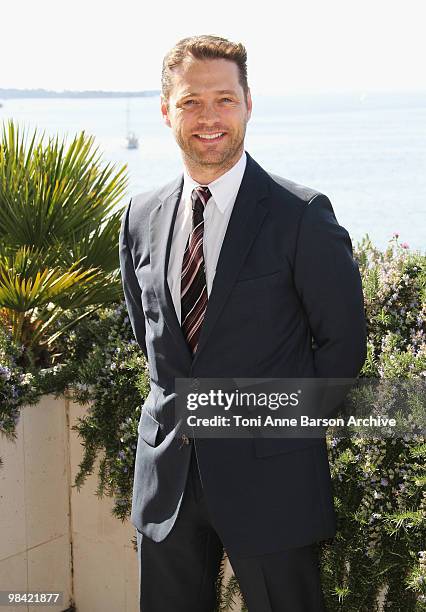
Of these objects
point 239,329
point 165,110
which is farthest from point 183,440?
point 165,110

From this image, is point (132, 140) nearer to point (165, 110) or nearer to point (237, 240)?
point (165, 110)

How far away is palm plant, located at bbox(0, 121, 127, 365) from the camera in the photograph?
354 cm

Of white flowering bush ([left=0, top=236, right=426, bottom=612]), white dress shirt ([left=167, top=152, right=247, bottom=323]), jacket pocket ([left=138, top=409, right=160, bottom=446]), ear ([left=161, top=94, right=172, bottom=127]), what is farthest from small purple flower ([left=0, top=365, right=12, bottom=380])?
ear ([left=161, top=94, right=172, bottom=127])

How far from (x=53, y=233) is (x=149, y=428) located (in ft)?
4.39

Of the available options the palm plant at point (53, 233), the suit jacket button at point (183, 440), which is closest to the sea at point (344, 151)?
the palm plant at point (53, 233)

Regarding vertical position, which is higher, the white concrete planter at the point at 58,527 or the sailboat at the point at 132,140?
the sailboat at the point at 132,140

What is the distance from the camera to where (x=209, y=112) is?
8.08 feet

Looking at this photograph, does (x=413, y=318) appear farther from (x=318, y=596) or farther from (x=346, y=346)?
(x=318, y=596)

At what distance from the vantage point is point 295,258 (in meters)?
2.39

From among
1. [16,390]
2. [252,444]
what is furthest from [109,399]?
[252,444]

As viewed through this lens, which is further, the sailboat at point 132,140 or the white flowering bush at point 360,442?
the sailboat at point 132,140

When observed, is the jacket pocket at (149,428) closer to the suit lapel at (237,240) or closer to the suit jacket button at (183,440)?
the suit jacket button at (183,440)

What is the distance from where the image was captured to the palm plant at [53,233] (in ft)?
11.6

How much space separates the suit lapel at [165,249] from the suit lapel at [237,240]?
0.34 feet
